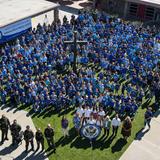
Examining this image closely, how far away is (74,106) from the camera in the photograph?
67.5 feet

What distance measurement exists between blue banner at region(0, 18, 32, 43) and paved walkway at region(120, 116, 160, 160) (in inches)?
549

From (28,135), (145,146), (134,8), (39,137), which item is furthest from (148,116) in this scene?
(134,8)

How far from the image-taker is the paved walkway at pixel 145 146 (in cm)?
1717

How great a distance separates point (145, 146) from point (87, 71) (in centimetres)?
690

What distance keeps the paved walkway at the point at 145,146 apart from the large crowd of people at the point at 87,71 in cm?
137

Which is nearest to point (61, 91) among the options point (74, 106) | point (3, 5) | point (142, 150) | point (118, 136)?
point (74, 106)

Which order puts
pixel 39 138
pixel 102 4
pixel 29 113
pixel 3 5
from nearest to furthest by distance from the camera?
pixel 39 138 → pixel 29 113 → pixel 3 5 → pixel 102 4

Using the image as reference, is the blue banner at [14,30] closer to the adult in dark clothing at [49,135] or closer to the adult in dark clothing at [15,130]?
the adult in dark clothing at [15,130]

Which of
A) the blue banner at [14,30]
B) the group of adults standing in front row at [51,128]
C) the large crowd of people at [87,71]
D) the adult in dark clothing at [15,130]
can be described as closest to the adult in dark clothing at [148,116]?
the group of adults standing in front row at [51,128]

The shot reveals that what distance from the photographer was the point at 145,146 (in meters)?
17.9

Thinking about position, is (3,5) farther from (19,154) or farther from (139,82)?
(19,154)

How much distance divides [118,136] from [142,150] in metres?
1.57

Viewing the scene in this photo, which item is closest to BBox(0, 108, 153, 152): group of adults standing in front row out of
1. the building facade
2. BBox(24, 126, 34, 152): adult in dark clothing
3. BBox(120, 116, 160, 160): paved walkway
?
BBox(24, 126, 34, 152): adult in dark clothing

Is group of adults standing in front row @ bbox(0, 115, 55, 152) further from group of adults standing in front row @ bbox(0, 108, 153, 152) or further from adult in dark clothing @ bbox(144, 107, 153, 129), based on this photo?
adult in dark clothing @ bbox(144, 107, 153, 129)
